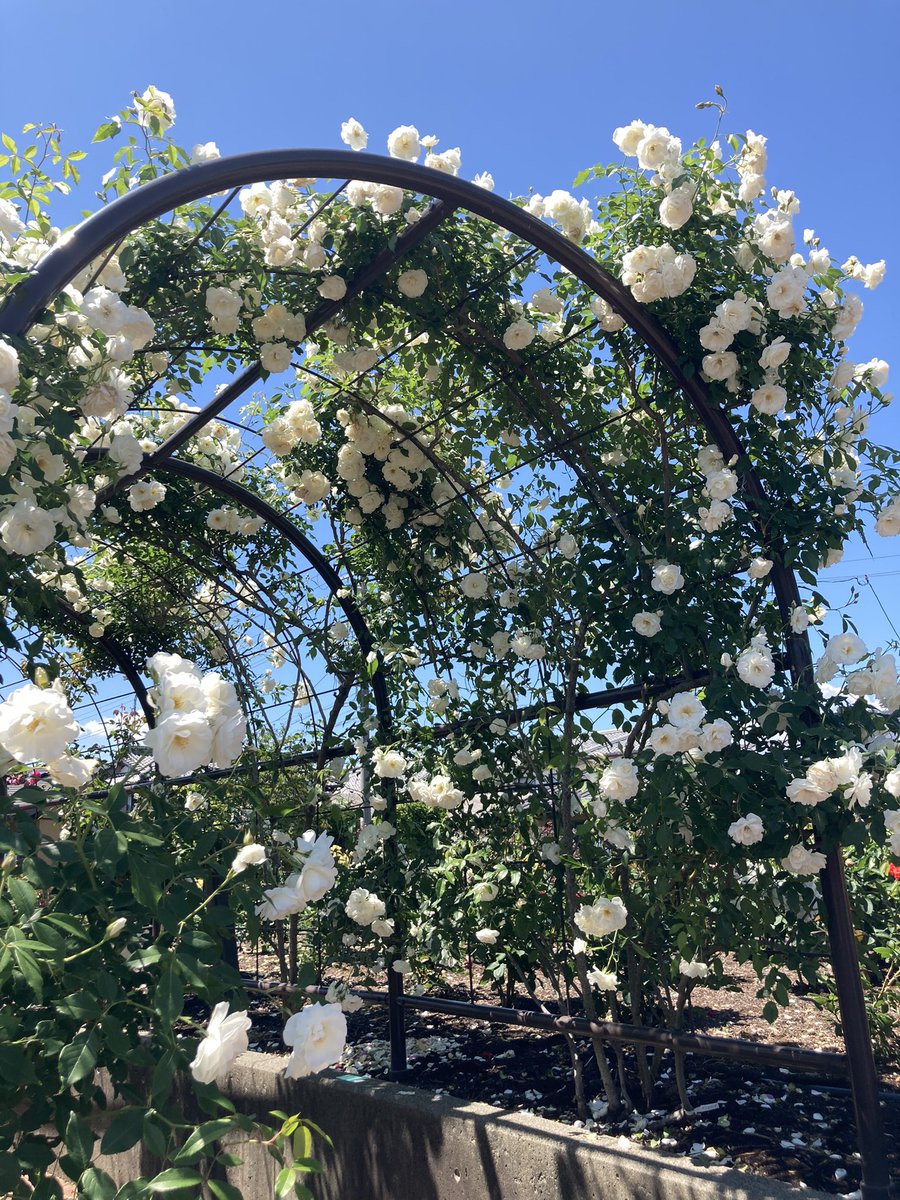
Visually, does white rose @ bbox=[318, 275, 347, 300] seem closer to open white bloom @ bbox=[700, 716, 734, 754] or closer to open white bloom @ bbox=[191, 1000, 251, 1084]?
open white bloom @ bbox=[700, 716, 734, 754]

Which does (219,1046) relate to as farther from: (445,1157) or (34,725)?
(445,1157)

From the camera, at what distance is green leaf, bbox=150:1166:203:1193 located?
115cm

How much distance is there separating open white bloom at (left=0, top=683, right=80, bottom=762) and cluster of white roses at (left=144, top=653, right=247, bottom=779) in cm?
13

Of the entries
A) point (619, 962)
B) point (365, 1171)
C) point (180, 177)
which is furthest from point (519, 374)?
point (365, 1171)

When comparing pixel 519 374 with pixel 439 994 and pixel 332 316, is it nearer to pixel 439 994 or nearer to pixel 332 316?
pixel 332 316

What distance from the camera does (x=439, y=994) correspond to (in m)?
4.06

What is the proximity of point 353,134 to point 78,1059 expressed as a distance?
2.49m

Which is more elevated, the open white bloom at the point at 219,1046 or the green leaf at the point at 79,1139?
the open white bloom at the point at 219,1046

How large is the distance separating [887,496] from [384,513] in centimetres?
175

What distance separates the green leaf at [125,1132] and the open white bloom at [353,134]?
2.51 m

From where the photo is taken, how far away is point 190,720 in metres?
1.48

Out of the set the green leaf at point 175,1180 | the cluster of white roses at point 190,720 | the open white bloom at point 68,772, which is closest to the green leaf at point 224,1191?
the green leaf at point 175,1180

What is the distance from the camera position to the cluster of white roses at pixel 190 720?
147 centimetres

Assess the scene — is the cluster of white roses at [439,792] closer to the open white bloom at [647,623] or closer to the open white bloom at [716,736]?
the open white bloom at [647,623]
